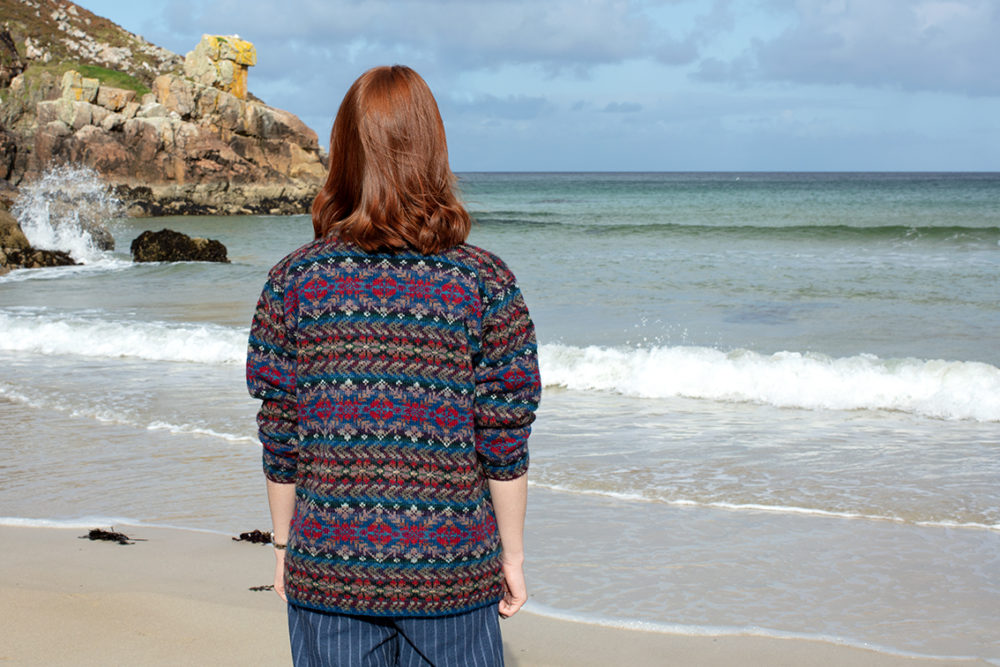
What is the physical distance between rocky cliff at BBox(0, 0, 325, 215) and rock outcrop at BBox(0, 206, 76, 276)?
25.8m

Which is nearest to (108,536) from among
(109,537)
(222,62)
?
(109,537)

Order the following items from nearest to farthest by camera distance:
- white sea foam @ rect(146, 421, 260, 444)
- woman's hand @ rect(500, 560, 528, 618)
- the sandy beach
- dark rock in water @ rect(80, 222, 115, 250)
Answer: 1. woman's hand @ rect(500, 560, 528, 618)
2. the sandy beach
3. white sea foam @ rect(146, 421, 260, 444)
4. dark rock in water @ rect(80, 222, 115, 250)

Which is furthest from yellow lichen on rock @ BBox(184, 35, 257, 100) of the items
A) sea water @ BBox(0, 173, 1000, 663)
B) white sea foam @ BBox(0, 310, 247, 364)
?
white sea foam @ BBox(0, 310, 247, 364)

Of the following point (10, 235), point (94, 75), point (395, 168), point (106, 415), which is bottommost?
point (106, 415)

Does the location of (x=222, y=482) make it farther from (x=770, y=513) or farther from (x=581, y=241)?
(x=581, y=241)

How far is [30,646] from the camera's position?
3.19 metres

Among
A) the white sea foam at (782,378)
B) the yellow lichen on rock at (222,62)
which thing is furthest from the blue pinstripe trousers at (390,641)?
the yellow lichen on rock at (222,62)

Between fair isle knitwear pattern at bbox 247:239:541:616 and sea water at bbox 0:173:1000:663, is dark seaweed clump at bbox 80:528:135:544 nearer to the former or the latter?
sea water at bbox 0:173:1000:663

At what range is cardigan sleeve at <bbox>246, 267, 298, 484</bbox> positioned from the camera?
1.63 m

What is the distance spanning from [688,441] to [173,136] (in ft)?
149

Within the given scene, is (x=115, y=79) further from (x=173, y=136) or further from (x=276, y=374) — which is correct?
(x=276, y=374)

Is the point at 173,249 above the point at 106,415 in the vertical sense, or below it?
above

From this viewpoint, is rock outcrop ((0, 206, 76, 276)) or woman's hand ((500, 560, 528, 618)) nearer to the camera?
woman's hand ((500, 560, 528, 618))

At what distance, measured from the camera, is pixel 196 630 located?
3348 millimetres
